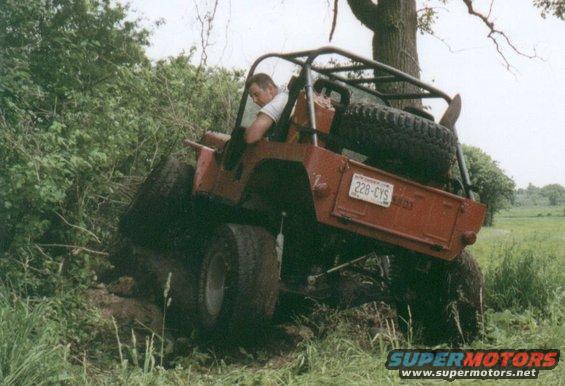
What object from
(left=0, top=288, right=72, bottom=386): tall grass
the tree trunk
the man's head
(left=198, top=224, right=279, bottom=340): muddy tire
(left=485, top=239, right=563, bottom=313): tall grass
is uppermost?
the tree trunk

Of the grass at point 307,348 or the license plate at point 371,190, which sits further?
the license plate at point 371,190

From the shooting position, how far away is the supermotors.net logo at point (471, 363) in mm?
3311

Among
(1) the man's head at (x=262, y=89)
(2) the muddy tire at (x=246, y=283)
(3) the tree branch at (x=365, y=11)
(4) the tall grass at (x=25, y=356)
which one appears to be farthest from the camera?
(3) the tree branch at (x=365, y=11)

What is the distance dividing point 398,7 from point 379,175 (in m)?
4.40

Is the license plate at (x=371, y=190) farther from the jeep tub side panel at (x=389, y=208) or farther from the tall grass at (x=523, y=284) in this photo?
the tall grass at (x=523, y=284)

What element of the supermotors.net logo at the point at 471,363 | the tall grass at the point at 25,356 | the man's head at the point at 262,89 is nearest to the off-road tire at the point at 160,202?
the man's head at the point at 262,89

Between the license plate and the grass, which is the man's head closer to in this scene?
the license plate

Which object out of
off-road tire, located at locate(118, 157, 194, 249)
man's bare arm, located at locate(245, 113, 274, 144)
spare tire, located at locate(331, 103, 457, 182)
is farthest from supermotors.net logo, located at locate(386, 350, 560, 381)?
off-road tire, located at locate(118, 157, 194, 249)

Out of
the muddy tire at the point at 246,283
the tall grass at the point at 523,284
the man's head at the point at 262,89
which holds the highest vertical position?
the man's head at the point at 262,89

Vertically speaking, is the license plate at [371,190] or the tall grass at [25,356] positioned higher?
the license plate at [371,190]

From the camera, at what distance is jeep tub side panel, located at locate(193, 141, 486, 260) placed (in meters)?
3.87

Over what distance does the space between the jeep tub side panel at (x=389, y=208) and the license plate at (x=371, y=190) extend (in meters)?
0.02

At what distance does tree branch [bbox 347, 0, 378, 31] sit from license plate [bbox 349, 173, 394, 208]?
4.63 meters

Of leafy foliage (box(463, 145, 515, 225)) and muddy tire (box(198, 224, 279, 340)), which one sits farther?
leafy foliage (box(463, 145, 515, 225))
